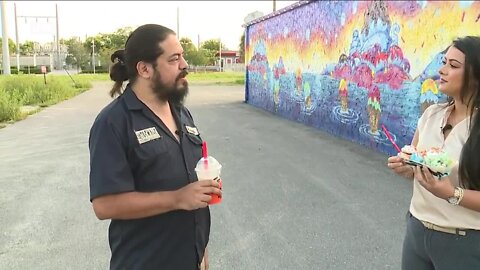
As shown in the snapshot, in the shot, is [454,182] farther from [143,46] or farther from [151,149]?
[143,46]

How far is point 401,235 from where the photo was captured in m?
4.80

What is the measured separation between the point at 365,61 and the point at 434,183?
8.02 meters

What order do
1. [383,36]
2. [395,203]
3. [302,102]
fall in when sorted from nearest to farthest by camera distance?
[395,203]
[383,36]
[302,102]

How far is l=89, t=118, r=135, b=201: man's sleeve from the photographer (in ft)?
6.37

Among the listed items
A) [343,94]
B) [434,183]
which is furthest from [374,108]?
[434,183]

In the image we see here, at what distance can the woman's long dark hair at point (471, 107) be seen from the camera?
6.94 feet

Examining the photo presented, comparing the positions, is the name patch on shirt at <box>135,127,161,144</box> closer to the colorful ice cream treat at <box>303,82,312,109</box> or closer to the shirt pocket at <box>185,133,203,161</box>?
the shirt pocket at <box>185,133,203,161</box>

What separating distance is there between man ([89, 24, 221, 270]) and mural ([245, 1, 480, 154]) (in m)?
5.85

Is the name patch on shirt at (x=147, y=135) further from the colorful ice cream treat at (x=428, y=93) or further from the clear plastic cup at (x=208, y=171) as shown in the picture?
the colorful ice cream treat at (x=428, y=93)

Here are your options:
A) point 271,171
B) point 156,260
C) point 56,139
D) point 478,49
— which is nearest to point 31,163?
point 56,139

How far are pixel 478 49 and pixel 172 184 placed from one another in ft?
5.20

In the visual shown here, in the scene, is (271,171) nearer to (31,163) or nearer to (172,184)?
(31,163)

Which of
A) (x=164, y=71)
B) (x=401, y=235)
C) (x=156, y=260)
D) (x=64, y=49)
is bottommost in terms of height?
(x=401, y=235)

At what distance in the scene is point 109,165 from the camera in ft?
6.40
